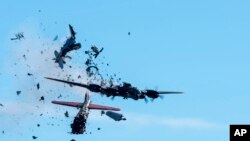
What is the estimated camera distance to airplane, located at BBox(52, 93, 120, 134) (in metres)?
149

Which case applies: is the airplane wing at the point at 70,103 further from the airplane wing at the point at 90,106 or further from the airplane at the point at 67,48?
the airplane at the point at 67,48

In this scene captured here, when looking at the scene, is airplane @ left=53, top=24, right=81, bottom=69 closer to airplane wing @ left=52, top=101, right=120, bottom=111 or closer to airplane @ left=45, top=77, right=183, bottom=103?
airplane @ left=45, top=77, right=183, bottom=103

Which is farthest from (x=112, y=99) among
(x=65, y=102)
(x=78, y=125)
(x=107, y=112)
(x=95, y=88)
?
(x=65, y=102)

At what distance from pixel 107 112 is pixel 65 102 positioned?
71.1 feet

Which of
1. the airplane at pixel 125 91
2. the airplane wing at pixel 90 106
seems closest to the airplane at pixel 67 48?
the airplane at pixel 125 91

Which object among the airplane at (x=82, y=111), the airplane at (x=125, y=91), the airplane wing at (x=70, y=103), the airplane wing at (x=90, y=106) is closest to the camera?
the airplane at (x=125, y=91)

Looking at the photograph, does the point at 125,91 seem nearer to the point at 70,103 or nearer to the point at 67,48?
the point at 67,48

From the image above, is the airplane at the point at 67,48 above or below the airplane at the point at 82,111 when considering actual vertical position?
above

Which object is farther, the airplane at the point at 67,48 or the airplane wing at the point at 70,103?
the airplane wing at the point at 70,103

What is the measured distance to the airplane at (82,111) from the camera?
149 m

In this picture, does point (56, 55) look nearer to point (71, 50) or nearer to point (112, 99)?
point (71, 50)

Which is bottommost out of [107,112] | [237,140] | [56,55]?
[237,140]

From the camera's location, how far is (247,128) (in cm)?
9325

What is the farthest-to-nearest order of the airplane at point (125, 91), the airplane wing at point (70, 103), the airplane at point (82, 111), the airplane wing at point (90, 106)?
1. the airplane wing at point (70, 103)
2. the airplane wing at point (90, 106)
3. the airplane at point (82, 111)
4. the airplane at point (125, 91)
